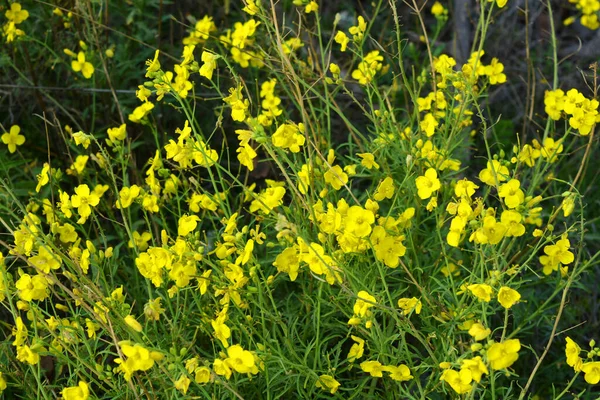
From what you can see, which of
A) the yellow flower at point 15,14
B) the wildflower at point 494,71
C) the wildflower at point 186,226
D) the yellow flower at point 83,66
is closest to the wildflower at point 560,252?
the wildflower at point 494,71

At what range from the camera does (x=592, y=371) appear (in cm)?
188

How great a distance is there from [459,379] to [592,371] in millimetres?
349

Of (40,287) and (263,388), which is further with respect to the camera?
(263,388)

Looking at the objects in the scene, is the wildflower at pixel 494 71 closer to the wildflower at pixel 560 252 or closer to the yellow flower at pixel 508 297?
the wildflower at pixel 560 252

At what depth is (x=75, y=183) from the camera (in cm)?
326

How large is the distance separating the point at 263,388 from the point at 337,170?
0.63 meters

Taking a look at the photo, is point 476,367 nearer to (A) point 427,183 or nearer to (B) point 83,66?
(A) point 427,183

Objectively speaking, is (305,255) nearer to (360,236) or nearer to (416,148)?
(360,236)

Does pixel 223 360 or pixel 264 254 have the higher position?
pixel 223 360

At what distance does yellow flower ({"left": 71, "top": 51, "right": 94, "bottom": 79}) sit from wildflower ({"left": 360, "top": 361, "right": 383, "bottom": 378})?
1698 mm

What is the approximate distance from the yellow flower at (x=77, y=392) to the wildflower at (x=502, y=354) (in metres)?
0.91

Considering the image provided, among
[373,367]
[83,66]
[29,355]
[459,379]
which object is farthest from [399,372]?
[83,66]

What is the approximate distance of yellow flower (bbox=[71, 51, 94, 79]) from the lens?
10.2 ft

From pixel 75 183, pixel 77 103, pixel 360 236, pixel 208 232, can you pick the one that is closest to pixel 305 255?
pixel 360 236
